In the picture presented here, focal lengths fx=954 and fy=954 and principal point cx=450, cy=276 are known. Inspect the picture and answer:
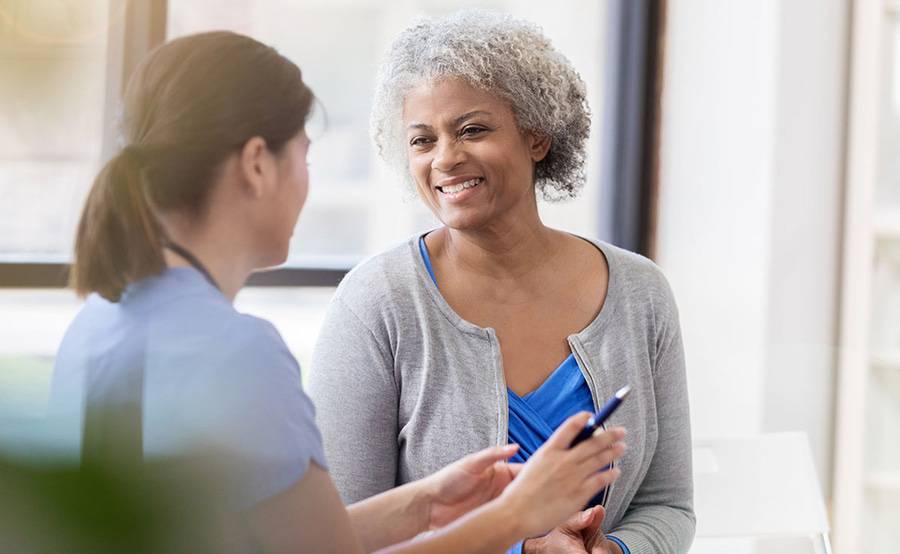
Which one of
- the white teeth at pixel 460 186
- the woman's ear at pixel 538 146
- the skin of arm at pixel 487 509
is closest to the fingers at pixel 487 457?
the skin of arm at pixel 487 509

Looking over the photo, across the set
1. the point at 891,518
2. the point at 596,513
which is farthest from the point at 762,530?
the point at 891,518

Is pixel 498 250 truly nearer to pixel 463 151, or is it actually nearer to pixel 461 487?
pixel 463 151

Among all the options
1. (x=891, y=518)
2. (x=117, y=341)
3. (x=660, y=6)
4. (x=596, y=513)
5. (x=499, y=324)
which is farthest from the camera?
(x=660, y=6)

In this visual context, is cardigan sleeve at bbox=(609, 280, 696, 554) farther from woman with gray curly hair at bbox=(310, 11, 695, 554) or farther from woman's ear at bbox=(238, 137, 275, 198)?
woman's ear at bbox=(238, 137, 275, 198)

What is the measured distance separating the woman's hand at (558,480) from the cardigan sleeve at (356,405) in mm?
489

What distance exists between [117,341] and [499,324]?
2.53 feet

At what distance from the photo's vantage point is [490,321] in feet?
4.58

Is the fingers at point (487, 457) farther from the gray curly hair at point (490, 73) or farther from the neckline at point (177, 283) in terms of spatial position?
the gray curly hair at point (490, 73)

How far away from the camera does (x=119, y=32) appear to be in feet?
6.28

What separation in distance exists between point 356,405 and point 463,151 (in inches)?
15.1

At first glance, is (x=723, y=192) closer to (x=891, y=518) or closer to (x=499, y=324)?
(x=891, y=518)

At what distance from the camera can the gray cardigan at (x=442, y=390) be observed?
130cm

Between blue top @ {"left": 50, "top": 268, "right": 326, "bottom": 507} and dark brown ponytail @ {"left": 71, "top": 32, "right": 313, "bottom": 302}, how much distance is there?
1.0 inches

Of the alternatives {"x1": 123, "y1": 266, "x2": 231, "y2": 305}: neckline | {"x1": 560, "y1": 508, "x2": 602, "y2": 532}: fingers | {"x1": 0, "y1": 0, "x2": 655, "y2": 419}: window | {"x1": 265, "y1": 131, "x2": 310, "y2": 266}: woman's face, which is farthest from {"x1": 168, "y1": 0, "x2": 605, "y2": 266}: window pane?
{"x1": 123, "y1": 266, "x2": 231, "y2": 305}: neckline
